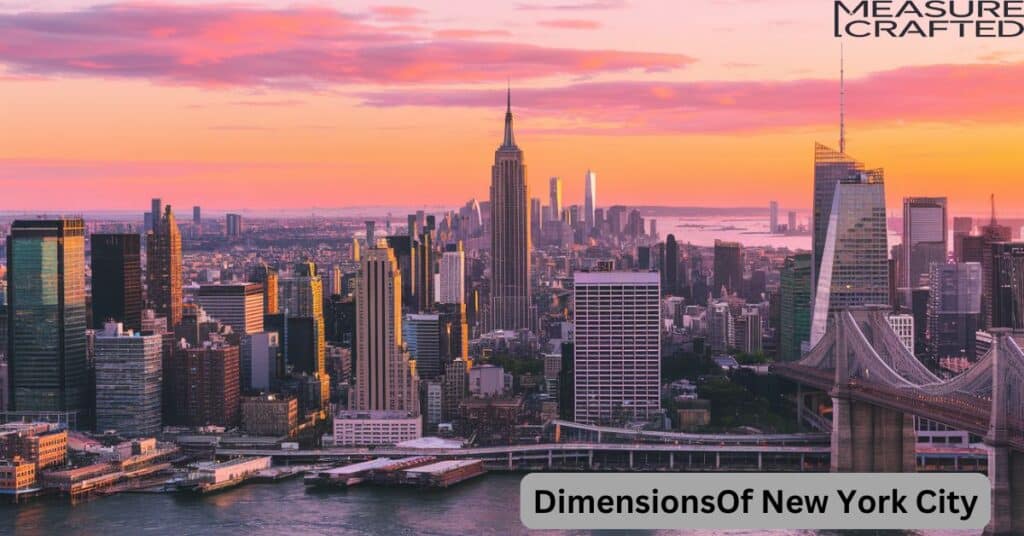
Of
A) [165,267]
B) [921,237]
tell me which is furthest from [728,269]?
[165,267]

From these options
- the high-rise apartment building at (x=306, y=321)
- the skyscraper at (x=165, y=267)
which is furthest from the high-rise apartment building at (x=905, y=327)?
the skyscraper at (x=165, y=267)

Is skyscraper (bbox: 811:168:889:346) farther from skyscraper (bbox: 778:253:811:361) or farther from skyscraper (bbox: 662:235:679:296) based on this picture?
skyscraper (bbox: 662:235:679:296)

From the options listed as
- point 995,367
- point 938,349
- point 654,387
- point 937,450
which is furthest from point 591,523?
point 938,349

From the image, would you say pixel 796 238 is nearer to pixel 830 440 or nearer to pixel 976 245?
pixel 976 245

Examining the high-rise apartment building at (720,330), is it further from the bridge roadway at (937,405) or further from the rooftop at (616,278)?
the bridge roadway at (937,405)

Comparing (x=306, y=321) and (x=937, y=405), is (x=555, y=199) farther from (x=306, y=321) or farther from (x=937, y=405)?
(x=937, y=405)
